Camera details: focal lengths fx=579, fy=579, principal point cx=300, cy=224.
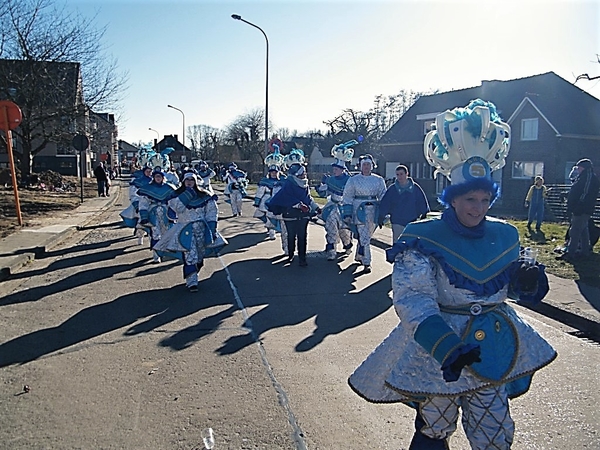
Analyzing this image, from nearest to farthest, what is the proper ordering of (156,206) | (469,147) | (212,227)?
1. (469,147)
2. (212,227)
3. (156,206)

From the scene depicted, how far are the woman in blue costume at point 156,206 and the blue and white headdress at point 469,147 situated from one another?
8529 mm

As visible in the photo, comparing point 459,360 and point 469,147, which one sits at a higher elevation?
point 469,147

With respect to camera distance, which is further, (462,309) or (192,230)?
(192,230)

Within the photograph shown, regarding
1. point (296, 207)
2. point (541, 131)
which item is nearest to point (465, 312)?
point (296, 207)

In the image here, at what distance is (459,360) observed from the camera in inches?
94.7

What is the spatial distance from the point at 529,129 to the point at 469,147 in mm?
31771

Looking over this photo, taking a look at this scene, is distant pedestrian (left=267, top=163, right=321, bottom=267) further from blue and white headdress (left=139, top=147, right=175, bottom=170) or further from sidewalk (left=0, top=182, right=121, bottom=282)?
sidewalk (left=0, top=182, right=121, bottom=282)

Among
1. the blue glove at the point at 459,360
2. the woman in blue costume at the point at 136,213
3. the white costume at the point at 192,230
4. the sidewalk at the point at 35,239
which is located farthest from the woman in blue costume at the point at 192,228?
the blue glove at the point at 459,360

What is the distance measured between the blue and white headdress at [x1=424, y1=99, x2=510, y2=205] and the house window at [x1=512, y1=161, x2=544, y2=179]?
1173 inches

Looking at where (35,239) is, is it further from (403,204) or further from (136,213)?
(403,204)

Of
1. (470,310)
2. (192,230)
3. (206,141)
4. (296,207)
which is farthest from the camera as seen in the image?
(206,141)

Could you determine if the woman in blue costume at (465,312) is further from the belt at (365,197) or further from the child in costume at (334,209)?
the child in costume at (334,209)

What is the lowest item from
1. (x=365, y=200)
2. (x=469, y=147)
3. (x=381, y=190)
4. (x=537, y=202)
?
(x=537, y=202)

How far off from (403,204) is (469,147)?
6.41 metres
